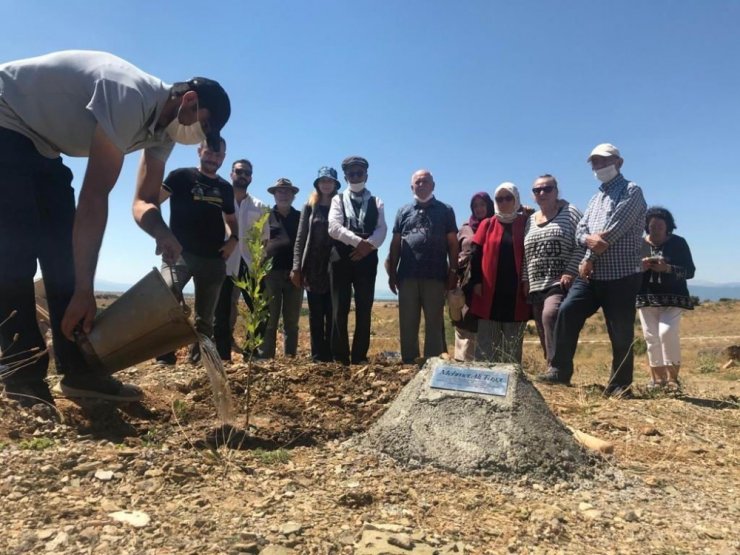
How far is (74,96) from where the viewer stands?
2.47 meters

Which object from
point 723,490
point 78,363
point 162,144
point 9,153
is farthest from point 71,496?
point 723,490

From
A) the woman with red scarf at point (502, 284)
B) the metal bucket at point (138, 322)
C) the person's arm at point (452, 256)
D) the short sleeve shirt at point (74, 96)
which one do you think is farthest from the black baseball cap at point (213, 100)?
the woman with red scarf at point (502, 284)

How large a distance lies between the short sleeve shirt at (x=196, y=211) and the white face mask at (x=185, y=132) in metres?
1.89

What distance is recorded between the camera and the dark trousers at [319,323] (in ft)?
17.3

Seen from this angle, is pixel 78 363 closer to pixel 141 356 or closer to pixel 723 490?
pixel 141 356

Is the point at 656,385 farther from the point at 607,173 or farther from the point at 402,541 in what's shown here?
the point at 402,541

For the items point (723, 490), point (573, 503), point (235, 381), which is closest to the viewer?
point (573, 503)

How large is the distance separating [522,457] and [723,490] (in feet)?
2.89

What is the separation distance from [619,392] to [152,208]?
335 centimetres

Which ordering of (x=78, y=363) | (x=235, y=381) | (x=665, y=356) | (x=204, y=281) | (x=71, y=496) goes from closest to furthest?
(x=71, y=496) → (x=78, y=363) → (x=235, y=381) → (x=204, y=281) → (x=665, y=356)

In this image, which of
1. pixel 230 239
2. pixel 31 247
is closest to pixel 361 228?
pixel 230 239

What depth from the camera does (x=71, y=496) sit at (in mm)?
1922

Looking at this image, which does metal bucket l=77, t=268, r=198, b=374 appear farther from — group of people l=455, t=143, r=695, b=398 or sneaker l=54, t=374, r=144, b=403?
group of people l=455, t=143, r=695, b=398

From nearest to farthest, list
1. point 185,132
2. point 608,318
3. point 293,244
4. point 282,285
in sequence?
point 185,132, point 608,318, point 282,285, point 293,244
